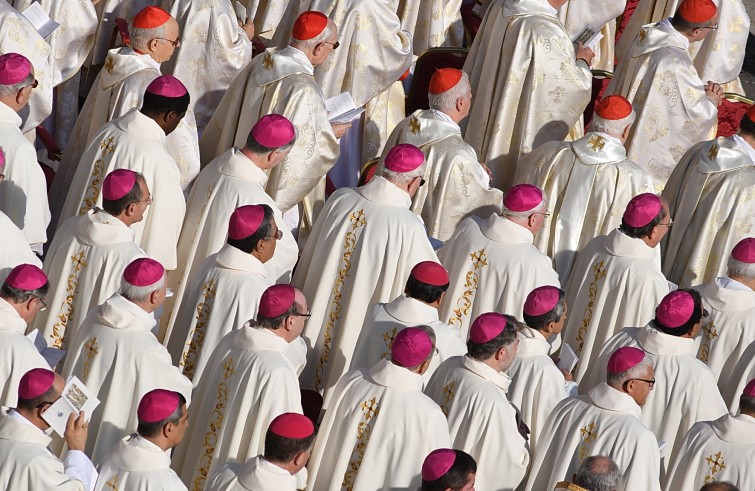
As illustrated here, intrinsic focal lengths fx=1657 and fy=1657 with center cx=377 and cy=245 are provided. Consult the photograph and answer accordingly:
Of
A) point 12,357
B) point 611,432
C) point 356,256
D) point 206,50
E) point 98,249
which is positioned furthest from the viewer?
point 206,50

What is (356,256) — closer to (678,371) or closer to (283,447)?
(678,371)

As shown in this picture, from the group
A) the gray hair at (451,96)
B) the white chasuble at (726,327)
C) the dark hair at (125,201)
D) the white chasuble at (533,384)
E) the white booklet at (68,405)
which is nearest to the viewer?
the white booklet at (68,405)

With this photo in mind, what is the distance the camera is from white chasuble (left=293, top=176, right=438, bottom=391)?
29.8ft

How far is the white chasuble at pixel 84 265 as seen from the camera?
8.41 metres

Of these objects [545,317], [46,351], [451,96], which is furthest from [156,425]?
[451,96]

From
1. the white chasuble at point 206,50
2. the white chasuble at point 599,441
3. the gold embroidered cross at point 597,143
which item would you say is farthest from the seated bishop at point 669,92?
the white chasuble at point 599,441

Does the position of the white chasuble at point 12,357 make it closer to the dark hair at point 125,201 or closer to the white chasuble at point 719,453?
the dark hair at point 125,201

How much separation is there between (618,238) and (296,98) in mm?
2163

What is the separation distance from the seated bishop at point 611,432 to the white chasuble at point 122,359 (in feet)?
5.67

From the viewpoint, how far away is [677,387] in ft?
27.2

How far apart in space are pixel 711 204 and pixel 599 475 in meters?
3.83

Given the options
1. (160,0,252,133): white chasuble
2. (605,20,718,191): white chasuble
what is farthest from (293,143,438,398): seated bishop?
(605,20,718,191): white chasuble

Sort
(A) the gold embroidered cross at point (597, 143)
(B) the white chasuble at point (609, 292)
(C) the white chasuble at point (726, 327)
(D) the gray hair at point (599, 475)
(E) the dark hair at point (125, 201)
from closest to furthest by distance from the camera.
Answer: (D) the gray hair at point (599, 475) < (E) the dark hair at point (125, 201) < (C) the white chasuble at point (726, 327) < (B) the white chasuble at point (609, 292) < (A) the gold embroidered cross at point (597, 143)

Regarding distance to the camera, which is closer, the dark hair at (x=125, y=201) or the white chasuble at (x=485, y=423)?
the white chasuble at (x=485, y=423)
